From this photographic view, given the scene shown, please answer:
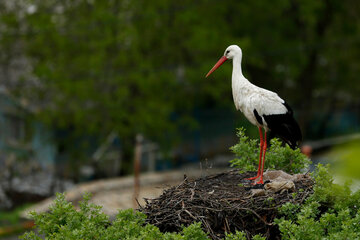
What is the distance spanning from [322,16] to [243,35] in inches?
166

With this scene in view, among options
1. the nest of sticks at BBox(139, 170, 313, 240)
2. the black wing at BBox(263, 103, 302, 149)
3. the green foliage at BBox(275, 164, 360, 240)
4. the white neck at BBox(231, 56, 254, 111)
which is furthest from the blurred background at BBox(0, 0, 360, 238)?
the green foliage at BBox(275, 164, 360, 240)

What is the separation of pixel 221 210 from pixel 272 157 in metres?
1.44

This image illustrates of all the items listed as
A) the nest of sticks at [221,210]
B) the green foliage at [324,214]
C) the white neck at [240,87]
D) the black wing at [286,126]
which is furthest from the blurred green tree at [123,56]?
the green foliage at [324,214]

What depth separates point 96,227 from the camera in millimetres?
4914

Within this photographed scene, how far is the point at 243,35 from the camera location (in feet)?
96.1

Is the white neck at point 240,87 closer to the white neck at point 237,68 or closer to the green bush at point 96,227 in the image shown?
the white neck at point 237,68

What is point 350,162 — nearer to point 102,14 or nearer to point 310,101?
point 102,14

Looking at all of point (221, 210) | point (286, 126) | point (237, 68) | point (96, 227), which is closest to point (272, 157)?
point (286, 126)

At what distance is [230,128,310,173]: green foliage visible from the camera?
5871 mm

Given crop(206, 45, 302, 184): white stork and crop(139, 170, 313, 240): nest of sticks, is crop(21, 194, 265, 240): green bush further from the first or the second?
crop(206, 45, 302, 184): white stork

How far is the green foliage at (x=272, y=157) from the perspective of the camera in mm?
5871

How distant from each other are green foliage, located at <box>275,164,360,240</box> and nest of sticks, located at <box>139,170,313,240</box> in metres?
0.15

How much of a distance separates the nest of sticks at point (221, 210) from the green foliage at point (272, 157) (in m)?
0.86

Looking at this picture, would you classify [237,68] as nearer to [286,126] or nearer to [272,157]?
[286,126]
